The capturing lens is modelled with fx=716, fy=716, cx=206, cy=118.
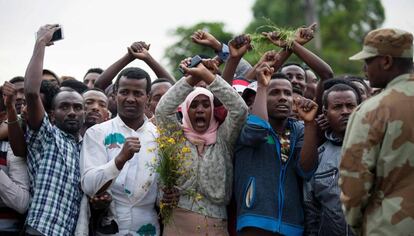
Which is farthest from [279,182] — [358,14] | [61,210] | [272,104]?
[358,14]

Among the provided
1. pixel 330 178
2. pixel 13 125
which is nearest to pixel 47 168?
pixel 13 125

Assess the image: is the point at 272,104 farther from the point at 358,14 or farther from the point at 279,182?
the point at 358,14

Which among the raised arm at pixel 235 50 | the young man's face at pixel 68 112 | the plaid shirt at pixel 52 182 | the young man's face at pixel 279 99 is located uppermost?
the raised arm at pixel 235 50

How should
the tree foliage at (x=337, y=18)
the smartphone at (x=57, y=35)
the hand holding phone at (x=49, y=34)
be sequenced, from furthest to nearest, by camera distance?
the tree foliage at (x=337, y=18)
the smartphone at (x=57, y=35)
the hand holding phone at (x=49, y=34)

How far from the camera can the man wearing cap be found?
5121 millimetres

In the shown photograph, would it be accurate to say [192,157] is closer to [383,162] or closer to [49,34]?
[49,34]

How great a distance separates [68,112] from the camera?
7.40 m

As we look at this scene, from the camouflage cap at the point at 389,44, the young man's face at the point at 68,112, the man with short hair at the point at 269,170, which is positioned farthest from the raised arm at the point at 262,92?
the young man's face at the point at 68,112

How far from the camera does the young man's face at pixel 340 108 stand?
6922 mm

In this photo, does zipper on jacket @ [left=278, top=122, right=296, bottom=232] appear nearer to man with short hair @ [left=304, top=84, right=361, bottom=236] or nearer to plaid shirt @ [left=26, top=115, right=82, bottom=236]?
man with short hair @ [left=304, top=84, right=361, bottom=236]

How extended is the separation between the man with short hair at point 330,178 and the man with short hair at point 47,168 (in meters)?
2.30

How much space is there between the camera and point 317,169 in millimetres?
6777

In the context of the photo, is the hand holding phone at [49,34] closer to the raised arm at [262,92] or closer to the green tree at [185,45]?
the raised arm at [262,92]

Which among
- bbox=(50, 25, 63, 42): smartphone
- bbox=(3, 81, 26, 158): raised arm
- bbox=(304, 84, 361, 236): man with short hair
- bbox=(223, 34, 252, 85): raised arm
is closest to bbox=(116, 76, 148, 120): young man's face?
bbox=(50, 25, 63, 42): smartphone
